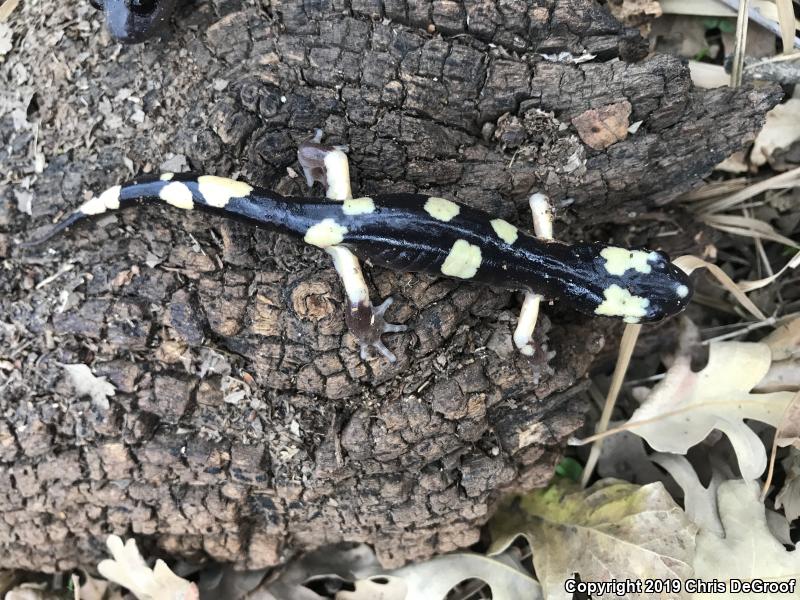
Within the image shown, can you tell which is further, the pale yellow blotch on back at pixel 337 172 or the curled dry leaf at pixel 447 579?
the curled dry leaf at pixel 447 579

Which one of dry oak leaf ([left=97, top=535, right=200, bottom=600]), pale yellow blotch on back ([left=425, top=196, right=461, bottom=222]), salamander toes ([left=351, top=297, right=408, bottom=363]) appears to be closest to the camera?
salamander toes ([left=351, top=297, right=408, bottom=363])

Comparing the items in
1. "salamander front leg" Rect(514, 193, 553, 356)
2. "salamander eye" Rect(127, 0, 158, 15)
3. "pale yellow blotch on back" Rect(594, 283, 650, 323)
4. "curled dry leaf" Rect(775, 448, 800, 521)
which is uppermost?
"salamander eye" Rect(127, 0, 158, 15)

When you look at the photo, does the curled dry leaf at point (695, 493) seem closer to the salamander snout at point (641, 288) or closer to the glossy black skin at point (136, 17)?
the salamander snout at point (641, 288)

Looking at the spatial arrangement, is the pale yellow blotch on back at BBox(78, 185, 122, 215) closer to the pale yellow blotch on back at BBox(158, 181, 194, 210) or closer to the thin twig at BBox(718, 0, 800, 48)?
the pale yellow blotch on back at BBox(158, 181, 194, 210)

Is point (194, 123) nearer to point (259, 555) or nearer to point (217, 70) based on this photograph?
point (217, 70)

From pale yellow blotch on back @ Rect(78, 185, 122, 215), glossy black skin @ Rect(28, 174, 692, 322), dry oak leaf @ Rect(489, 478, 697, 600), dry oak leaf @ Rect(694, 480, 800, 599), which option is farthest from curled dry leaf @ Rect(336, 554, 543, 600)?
A: pale yellow blotch on back @ Rect(78, 185, 122, 215)

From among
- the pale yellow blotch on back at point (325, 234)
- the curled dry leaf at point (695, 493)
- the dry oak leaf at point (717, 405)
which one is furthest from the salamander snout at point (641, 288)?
the pale yellow blotch on back at point (325, 234)

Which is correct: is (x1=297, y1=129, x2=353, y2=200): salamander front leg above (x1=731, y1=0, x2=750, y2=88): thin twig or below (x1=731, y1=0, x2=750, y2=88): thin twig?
below
